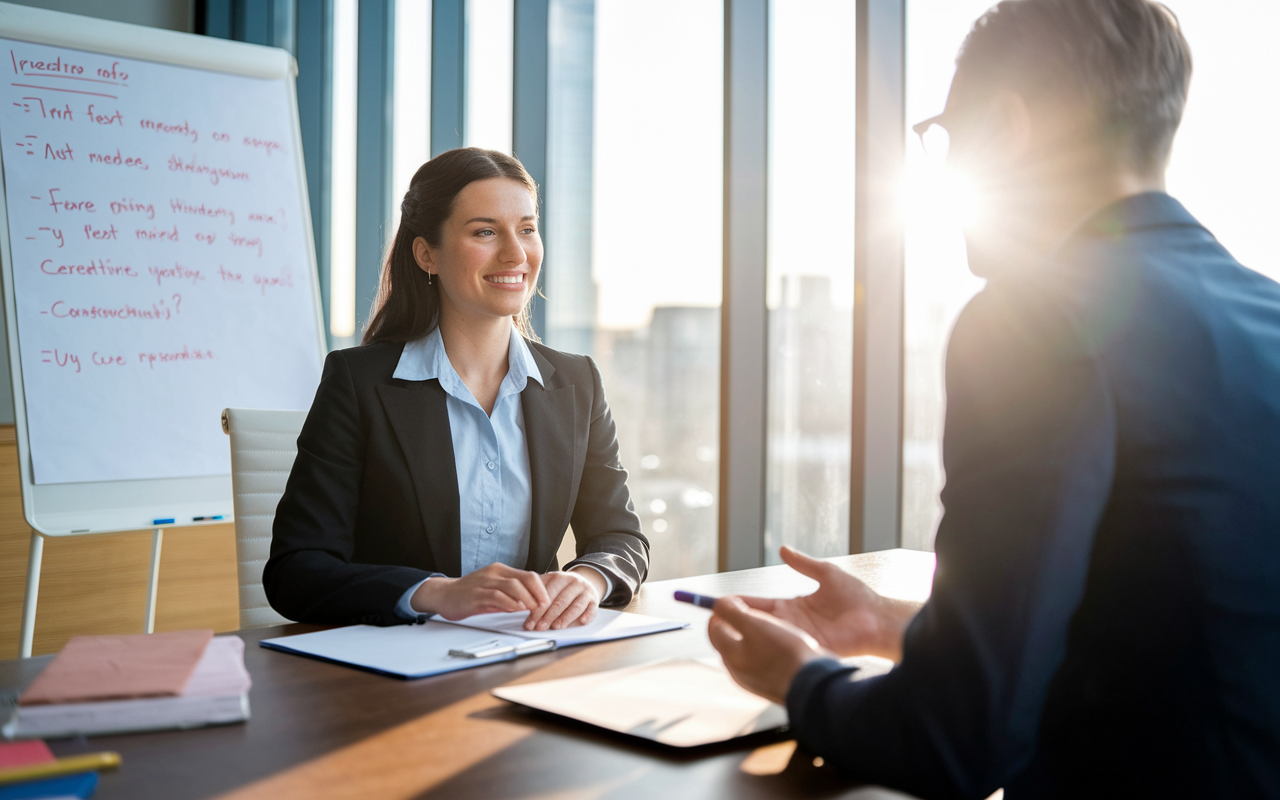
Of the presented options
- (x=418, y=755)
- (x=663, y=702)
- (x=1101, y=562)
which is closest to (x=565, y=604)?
(x=663, y=702)

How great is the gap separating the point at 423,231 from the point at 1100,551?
158cm

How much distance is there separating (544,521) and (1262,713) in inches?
50.6

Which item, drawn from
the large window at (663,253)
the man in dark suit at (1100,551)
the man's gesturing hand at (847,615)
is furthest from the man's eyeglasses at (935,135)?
the large window at (663,253)

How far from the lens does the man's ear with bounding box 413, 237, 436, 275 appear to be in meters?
1.92

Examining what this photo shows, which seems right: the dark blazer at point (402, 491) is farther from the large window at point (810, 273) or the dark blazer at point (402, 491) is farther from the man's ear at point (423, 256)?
the large window at point (810, 273)

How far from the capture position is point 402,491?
1.63 m

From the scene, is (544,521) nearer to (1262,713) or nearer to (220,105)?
(1262,713)

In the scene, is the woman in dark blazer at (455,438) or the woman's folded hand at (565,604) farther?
the woman in dark blazer at (455,438)

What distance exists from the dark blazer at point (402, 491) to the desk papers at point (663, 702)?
16.8 inches

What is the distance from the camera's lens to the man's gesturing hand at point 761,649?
69 centimetres

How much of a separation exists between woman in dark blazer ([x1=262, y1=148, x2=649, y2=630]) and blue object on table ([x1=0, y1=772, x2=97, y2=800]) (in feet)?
2.00

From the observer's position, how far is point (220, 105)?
2824 mm

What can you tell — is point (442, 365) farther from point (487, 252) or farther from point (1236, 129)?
point (1236, 129)

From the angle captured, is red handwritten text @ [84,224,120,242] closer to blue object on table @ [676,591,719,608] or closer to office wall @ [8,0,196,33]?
office wall @ [8,0,196,33]
